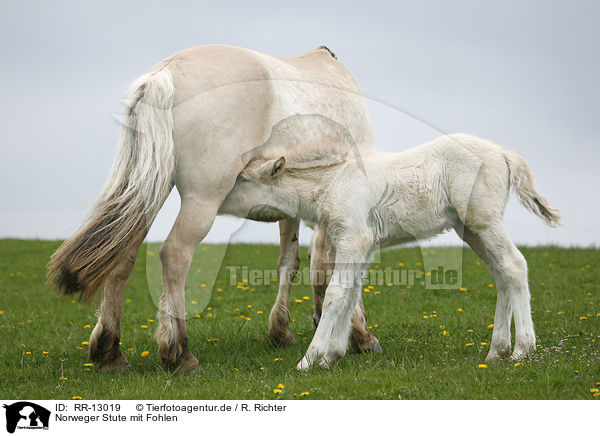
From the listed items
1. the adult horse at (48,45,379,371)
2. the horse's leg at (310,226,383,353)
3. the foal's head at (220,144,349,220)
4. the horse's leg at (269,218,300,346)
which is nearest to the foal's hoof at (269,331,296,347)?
the horse's leg at (269,218,300,346)

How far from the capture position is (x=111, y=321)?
567 centimetres

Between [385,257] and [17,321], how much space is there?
714 cm

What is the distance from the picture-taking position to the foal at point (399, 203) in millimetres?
5078

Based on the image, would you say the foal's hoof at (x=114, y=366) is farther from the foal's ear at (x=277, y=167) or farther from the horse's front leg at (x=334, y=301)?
the foal's ear at (x=277, y=167)

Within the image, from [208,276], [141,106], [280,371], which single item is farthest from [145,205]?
[280,371]

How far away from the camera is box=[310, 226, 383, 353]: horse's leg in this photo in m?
6.14

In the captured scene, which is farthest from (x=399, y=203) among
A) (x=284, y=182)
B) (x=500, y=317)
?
(x=500, y=317)

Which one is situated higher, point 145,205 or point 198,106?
→ point 198,106

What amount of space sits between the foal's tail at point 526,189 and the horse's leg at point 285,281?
2.34 m

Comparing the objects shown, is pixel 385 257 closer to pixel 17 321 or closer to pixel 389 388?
pixel 17 321

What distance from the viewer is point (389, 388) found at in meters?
4.43
